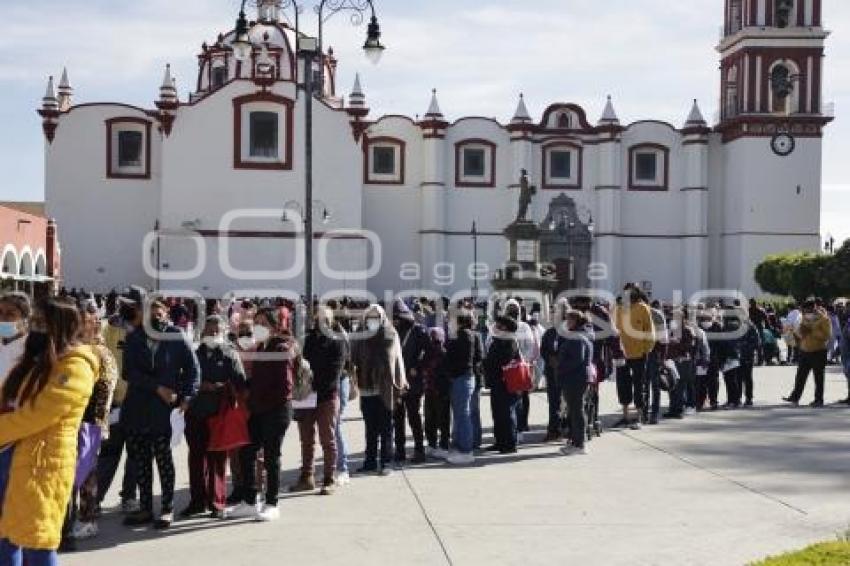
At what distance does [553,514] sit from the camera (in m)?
8.72

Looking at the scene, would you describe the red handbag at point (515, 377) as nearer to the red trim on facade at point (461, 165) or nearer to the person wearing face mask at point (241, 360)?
the person wearing face mask at point (241, 360)

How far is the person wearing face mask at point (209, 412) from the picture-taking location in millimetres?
8539

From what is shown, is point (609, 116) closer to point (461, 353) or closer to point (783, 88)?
point (783, 88)

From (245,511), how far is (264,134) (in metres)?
39.5

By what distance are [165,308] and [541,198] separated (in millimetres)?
41863

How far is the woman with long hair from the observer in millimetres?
5109

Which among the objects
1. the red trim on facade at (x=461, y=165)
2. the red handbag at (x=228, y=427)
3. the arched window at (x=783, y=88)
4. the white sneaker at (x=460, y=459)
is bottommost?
the white sneaker at (x=460, y=459)

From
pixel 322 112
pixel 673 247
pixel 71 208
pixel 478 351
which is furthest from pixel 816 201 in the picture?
pixel 478 351

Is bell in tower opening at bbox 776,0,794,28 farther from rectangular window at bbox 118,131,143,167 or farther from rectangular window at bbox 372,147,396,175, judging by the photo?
rectangular window at bbox 118,131,143,167

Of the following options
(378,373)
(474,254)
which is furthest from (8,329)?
(474,254)

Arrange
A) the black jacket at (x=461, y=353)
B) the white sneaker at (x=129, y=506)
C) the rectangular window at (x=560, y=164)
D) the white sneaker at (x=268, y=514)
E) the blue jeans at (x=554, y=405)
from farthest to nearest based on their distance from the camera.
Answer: the rectangular window at (x=560, y=164)
the blue jeans at (x=554, y=405)
the black jacket at (x=461, y=353)
the white sneaker at (x=129, y=506)
the white sneaker at (x=268, y=514)

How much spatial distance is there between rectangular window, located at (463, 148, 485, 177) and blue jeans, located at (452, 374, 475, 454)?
38254 mm

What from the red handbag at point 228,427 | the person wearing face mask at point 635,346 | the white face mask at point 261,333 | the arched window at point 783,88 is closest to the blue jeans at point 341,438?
the white face mask at point 261,333

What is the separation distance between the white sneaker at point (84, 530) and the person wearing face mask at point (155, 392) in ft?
1.33
